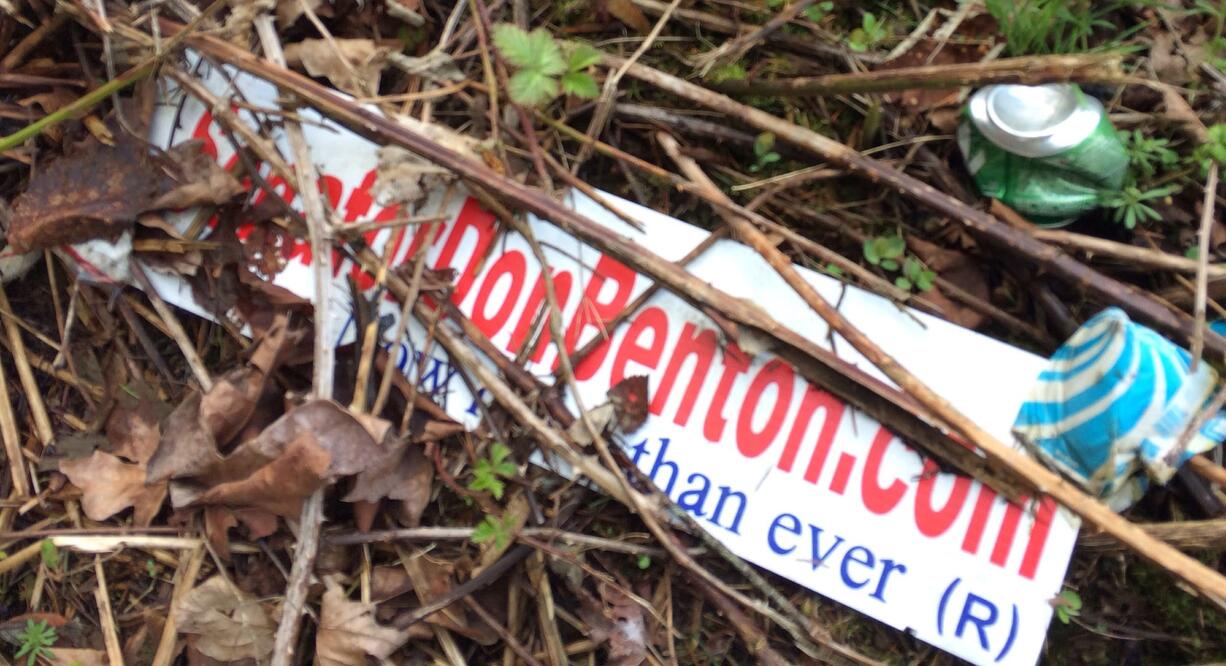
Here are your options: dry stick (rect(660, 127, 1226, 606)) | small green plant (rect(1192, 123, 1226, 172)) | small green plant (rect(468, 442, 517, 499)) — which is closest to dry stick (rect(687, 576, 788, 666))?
small green plant (rect(468, 442, 517, 499))

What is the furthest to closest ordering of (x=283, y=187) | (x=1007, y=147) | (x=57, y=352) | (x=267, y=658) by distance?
(x=57, y=352)
(x=283, y=187)
(x=267, y=658)
(x=1007, y=147)

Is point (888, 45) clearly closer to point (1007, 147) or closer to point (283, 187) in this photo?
point (1007, 147)

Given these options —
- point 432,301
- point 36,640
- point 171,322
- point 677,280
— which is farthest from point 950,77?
point 36,640

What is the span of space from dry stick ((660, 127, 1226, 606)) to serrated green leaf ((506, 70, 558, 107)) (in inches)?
15.2

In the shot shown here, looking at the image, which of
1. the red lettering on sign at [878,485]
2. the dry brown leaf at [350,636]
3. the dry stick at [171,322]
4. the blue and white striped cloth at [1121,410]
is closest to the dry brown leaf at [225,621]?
the dry brown leaf at [350,636]

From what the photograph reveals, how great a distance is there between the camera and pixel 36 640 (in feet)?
5.31

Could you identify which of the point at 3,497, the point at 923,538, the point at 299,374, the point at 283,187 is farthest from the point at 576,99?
the point at 3,497

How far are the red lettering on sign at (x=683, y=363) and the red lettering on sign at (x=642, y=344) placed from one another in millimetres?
30

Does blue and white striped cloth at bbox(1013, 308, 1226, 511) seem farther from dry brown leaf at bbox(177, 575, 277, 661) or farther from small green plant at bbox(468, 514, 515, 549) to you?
dry brown leaf at bbox(177, 575, 277, 661)

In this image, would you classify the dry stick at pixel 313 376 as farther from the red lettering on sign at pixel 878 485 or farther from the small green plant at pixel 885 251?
the small green plant at pixel 885 251

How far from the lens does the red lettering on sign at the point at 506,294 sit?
5.00 ft

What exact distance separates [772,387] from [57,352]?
1458mm

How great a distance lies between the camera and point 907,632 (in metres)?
1.43

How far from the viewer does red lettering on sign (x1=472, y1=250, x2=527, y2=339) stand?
60.1 inches
